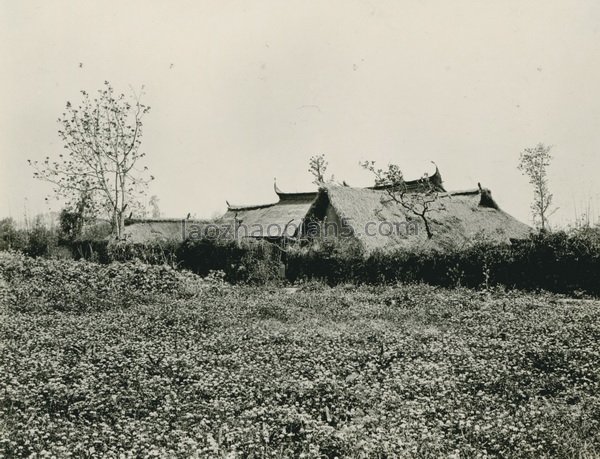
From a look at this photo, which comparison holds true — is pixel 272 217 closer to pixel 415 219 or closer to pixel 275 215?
pixel 275 215

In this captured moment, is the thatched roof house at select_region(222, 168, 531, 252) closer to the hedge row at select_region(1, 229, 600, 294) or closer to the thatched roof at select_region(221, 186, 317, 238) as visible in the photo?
the thatched roof at select_region(221, 186, 317, 238)

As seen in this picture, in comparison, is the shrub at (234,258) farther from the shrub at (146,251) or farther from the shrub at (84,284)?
the shrub at (84,284)

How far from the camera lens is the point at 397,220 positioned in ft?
92.5

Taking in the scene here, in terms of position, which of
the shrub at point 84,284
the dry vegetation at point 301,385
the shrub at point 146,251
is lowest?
the dry vegetation at point 301,385

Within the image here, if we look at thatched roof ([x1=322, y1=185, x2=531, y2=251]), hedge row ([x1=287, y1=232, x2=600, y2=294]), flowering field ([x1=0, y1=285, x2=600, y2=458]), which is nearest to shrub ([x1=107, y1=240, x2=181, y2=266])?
hedge row ([x1=287, y1=232, x2=600, y2=294])

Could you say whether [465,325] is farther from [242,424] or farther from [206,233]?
[206,233]

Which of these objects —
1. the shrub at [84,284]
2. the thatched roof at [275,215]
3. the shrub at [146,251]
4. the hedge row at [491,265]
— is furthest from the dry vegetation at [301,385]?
the thatched roof at [275,215]

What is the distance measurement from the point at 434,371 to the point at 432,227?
20374 millimetres

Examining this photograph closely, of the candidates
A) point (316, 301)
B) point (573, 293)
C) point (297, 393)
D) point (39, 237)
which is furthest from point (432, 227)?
point (39, 237)

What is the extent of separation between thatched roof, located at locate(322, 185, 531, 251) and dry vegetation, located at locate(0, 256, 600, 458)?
12.2m

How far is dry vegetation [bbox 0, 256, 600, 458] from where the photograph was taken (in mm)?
5305

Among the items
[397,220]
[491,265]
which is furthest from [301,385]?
[397,220]

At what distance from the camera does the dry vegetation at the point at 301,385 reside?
5.30m

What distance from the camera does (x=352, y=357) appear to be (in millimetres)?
8734
